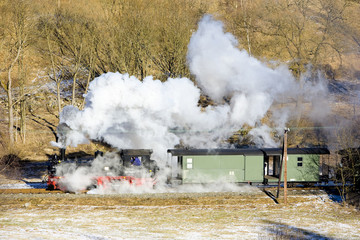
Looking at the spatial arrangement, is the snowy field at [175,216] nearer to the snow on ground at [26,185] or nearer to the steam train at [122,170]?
the steam train at [122,170]

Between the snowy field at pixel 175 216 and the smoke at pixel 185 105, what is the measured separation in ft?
15.2

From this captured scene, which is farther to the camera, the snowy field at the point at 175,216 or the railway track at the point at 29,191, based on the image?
the railway track at the point at 29,191

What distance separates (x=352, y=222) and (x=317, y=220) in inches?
83.2

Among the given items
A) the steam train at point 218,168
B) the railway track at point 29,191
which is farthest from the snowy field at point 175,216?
the steam train at point 218,168

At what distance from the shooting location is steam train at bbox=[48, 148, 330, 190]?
1238 inches

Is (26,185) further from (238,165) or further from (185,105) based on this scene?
(238,165)

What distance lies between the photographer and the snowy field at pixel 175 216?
23.9 m

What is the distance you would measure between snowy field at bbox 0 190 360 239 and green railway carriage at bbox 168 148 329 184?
144cm

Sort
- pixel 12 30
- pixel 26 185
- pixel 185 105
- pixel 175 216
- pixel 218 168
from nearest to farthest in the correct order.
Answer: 1. pixel 175 216
2. pixel 218 168
3. pixel 26 185
4. pixel 185 105
5. pixel 12 30

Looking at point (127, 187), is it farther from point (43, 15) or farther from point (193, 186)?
point (43, 15)

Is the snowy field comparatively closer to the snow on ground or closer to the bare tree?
the snow on ground

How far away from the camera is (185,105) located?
38.8 metres

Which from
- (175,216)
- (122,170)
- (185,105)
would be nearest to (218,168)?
(175,216)

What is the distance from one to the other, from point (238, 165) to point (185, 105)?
28.0ft
